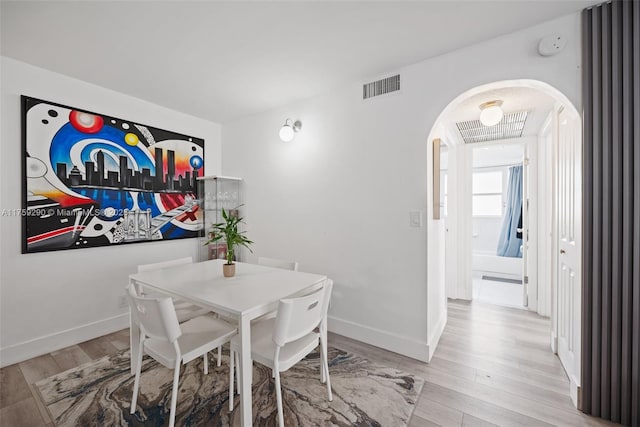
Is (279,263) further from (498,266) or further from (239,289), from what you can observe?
(498,266)

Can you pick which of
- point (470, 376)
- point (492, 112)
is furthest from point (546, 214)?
point (470, 376)

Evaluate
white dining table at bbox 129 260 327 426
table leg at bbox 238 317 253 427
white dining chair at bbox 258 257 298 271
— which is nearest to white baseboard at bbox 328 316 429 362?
white dining chair at bbox 258 257 298 271

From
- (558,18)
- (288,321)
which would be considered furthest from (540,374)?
(558,18)

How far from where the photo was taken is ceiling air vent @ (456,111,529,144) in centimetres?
296

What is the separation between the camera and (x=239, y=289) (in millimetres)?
1729

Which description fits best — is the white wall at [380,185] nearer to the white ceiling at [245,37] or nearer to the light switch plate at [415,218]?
the light switch plate at [415,218]

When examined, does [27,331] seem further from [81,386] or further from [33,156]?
[33,156]

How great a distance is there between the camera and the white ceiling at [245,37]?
165 centimetres

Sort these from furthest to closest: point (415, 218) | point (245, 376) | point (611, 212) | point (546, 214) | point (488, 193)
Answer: point (488, 193) → point (546, 214) → point (415, 218) → point (611, 212) → point (245, 376)

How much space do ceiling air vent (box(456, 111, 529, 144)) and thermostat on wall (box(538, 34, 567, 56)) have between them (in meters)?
1.24

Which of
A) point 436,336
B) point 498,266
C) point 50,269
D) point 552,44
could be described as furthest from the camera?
point 498,266

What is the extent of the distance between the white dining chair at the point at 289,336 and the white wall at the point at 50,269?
192 centimetres

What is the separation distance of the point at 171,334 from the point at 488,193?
274 inches

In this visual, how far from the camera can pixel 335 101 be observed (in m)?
2.72
